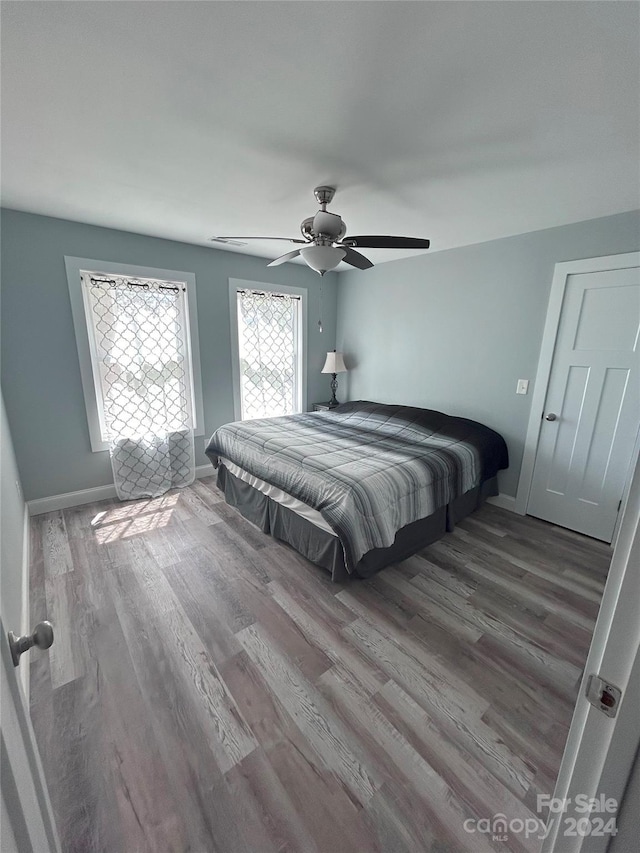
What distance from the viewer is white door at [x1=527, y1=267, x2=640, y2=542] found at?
2312 mm

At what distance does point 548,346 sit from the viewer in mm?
2656

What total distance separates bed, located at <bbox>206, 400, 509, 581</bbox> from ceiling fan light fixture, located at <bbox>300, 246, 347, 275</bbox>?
1.27 meters

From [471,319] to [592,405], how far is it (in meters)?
1.22

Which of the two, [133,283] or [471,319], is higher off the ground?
[133,283]

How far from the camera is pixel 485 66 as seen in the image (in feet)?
3.71

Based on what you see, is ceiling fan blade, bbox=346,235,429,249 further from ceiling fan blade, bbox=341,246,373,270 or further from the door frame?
the door frame

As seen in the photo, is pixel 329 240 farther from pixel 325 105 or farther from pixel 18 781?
pixel 18 781

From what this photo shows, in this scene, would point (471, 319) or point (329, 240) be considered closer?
point (329, 240)

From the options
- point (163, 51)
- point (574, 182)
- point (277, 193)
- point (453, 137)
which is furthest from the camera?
point (277, 193)

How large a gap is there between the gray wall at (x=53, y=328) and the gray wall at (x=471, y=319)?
1828 mm

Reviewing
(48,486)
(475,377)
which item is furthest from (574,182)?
(48,486)

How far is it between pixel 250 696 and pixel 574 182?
3065mm

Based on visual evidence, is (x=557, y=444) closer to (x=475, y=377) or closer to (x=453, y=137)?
(x=475, y=377)

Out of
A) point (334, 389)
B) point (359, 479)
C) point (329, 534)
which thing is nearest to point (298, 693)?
point (329, 534)
